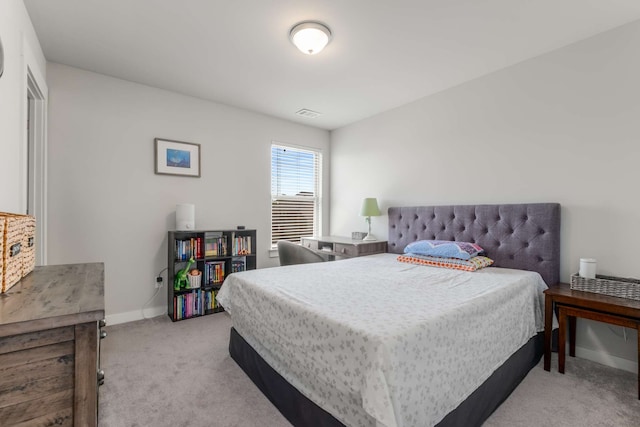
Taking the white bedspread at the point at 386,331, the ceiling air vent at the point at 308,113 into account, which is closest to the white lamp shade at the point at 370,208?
the ceiling air vent at the point at 308,113

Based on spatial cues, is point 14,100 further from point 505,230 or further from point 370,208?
point 505,230

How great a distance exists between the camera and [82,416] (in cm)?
93

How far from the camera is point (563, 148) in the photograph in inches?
97.8

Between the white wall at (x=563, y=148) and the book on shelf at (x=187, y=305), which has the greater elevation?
the white wall at (x=563, y=148)

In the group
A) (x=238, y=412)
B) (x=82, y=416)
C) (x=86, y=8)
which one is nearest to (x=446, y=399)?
(x=238, y=412)

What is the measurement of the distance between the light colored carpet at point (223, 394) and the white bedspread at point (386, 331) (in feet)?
0.95

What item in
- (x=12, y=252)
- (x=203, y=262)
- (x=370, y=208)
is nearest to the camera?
(x=12, y=252)

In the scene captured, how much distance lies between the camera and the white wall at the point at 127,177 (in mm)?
2824

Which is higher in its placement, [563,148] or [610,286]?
[563,148]

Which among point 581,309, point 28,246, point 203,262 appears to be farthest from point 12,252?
point 581,309

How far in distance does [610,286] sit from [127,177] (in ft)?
14.1

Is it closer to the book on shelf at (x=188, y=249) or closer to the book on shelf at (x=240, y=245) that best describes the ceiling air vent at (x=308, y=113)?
the book on shelf at (x=240, y=245)

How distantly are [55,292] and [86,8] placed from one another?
6.72ft

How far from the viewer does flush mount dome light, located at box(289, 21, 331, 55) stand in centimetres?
218
